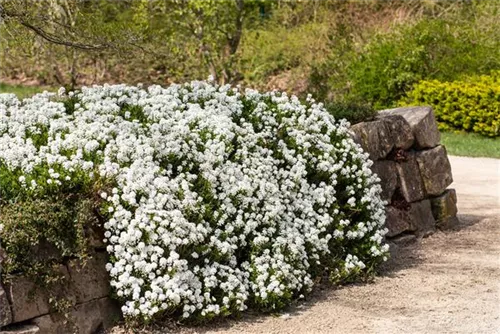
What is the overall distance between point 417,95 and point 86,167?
1137 cm

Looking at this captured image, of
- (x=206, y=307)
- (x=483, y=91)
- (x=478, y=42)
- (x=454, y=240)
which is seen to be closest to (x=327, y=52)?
(x=478, y=42)

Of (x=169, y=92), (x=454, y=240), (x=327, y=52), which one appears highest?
(x=327, y=52)

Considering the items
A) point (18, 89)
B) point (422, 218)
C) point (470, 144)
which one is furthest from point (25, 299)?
point (18, 89)

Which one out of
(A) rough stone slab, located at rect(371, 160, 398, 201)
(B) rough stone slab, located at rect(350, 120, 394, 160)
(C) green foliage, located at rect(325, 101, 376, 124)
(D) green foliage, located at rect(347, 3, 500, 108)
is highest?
(D) green foliage, located at rect(347, 3, 500, 108)

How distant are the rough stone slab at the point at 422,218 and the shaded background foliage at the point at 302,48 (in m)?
7.45

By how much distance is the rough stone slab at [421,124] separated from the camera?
8.32m

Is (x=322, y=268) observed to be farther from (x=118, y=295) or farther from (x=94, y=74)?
(x=94, y=74)

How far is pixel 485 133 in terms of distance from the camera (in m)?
15.6

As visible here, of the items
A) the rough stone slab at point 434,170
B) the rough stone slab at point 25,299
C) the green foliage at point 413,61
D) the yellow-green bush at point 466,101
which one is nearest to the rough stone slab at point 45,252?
the rough stone slab at point 25,299

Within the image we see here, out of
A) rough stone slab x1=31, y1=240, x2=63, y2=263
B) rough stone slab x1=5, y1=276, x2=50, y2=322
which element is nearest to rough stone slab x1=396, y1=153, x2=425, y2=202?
rough stone slab x1=31, y1=240, x2=63, y2=263

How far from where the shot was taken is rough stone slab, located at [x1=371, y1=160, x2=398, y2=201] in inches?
308

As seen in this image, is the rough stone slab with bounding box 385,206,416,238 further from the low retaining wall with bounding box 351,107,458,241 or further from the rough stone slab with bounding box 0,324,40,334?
the rough stone slab with bounding box 0,324,40,334

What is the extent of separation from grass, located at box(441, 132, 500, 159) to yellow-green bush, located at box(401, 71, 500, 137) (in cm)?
21

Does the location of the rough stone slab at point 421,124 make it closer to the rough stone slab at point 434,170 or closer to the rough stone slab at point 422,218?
the rough stone slab at point 434,170
